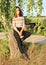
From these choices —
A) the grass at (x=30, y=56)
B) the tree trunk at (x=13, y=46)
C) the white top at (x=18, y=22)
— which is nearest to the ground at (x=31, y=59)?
the grass at (x=30, y=56)

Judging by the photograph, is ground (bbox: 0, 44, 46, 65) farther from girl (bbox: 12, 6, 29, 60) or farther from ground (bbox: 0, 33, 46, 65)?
girl (bbox: 12, 6, 29, 60)

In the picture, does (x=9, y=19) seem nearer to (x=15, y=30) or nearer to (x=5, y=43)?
(x=15, y=30)

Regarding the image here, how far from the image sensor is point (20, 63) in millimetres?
9227

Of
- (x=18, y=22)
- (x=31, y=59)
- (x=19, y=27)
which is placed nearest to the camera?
(x=31, y=59)

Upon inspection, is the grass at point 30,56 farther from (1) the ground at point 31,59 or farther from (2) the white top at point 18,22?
(2) the white top at point 18,22

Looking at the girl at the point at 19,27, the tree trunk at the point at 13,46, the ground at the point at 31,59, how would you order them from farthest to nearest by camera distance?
the tree trunk at the point at 13,46, the girl at the point at 19,27, the ground at the point at 31,59

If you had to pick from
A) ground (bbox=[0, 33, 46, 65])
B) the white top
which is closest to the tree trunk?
ground (bbox=[0, 33, 46, 65])

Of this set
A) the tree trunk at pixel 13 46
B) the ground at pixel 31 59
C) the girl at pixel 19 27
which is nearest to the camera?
the ground at pixel 31 59

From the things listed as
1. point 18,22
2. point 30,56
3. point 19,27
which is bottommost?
point 30,56

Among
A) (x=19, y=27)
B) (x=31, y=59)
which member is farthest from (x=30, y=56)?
(x=19, y=27)

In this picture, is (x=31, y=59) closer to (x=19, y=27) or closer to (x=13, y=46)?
(x=13, y=46)

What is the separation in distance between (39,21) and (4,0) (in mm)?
1203

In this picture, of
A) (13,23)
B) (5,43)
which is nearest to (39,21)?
(13,23)

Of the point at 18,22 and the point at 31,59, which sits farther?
the point at 18,22
